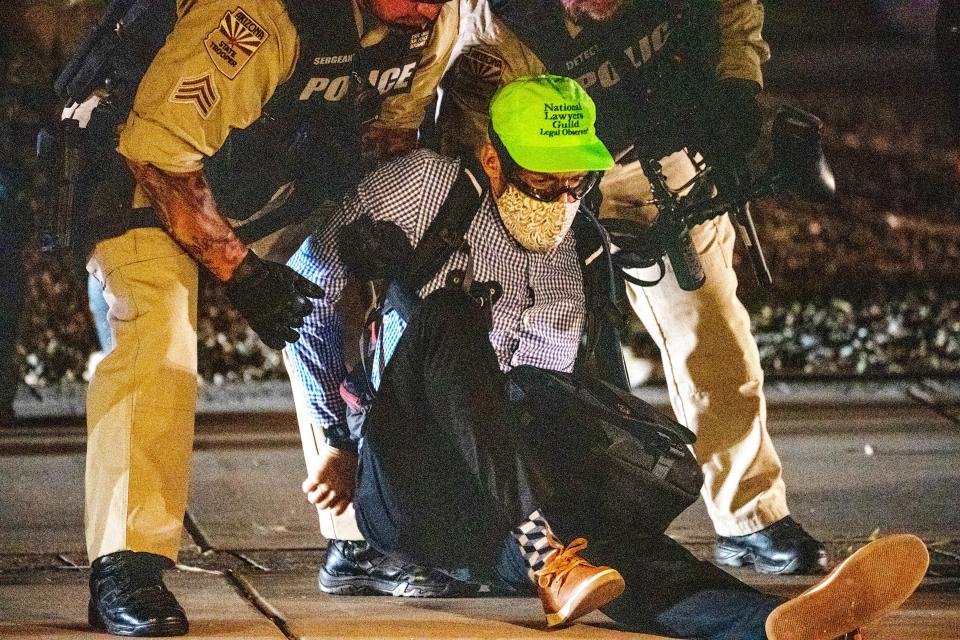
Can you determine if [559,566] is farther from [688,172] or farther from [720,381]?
[688,172]

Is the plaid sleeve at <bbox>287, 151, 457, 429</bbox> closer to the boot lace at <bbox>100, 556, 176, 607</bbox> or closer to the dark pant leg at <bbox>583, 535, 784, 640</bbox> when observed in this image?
the boot lace at <bbox>100, 556, 176, 607</bbox>

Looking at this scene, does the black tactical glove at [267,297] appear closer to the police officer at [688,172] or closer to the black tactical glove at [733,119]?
the police officer at [688,172]

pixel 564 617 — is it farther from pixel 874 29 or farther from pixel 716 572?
pixel 874 29

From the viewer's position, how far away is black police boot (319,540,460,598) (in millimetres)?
3848

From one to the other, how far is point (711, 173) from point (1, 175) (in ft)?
5.39

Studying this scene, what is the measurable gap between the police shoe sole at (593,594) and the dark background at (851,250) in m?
1.08

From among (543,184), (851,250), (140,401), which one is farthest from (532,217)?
(851,250)

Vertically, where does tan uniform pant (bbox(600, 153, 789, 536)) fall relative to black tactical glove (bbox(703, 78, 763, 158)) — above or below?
below

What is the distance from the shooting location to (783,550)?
4047 mm

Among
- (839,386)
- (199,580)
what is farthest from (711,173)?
(839,386)

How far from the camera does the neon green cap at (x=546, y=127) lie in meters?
3.70

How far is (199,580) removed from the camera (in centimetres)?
398

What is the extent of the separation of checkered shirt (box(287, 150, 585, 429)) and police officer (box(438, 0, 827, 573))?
0.25 metres

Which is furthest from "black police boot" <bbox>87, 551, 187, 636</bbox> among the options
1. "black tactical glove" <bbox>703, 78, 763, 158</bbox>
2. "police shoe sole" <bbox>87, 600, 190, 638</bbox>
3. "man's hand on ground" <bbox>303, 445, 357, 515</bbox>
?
"black tactical glove" <bbox>703, 78, 763, 158</bbox>
